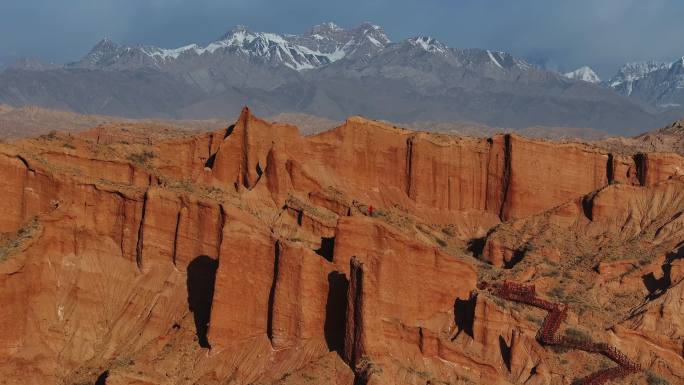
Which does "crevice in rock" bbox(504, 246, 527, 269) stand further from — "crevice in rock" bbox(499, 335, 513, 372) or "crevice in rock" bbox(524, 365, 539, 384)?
"crevice in rock" bbox(524, 365, 539, 384)

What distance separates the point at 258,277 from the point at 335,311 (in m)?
4.25

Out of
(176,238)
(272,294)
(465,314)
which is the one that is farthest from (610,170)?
(272,294)

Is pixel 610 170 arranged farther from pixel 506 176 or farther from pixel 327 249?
pixel 327 249

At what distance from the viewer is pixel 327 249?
5925cm

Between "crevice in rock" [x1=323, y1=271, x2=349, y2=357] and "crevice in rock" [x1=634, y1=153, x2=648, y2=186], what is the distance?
41743 mm

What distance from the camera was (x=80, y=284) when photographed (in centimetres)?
5944

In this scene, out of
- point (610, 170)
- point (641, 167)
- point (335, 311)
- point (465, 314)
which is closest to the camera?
point (335, 311)

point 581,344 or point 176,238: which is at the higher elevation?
point 176,238

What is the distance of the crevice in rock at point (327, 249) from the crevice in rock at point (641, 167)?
1345 inches

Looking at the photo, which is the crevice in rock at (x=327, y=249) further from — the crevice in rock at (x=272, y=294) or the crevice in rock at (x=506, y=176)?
the crevice in rock at (x=506, y=176)

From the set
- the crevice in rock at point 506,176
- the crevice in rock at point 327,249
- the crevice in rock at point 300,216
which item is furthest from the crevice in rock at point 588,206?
the crevice in rock at point 327,249

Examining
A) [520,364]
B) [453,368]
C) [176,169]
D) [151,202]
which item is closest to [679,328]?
[520,364]

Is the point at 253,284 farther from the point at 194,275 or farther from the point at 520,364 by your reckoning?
the point at 520,364

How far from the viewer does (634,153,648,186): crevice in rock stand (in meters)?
87.8
